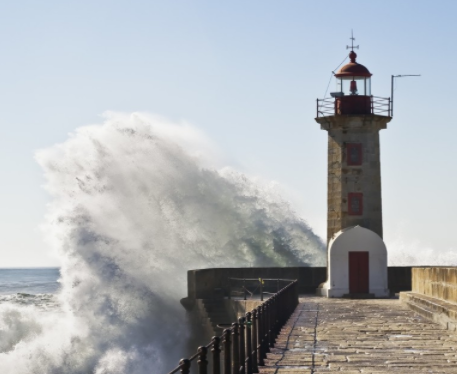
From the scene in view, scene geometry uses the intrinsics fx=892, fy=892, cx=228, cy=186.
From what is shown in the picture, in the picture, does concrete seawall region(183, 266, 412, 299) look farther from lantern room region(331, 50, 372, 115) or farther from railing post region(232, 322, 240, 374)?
railing post region(232, 322, 240, 374)

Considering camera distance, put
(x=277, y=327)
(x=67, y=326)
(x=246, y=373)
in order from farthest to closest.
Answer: (x=67, y=326) < (x=277, y=327) < (x=246, y=373)

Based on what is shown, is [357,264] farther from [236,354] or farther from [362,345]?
[236,354]

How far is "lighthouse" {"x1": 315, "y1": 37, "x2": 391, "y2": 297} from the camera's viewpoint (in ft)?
80.7

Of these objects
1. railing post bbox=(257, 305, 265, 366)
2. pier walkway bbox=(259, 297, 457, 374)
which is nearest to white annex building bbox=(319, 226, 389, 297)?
pier walkway bbox=(259, 297, 457, 374)

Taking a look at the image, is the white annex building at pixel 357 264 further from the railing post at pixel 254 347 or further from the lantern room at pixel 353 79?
the railing post at pixel 254 347

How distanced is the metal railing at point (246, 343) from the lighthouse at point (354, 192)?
9621 mm

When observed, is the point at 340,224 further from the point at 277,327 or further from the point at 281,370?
the point at 281,370

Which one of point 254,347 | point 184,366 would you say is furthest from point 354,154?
point 184,366

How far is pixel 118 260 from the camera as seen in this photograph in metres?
31.2

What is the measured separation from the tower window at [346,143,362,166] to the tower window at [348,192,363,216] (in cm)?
87

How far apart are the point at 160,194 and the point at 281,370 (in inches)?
1111

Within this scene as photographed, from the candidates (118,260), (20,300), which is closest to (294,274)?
(118,260)

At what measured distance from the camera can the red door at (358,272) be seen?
24.6 m

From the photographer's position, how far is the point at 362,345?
11719mm
